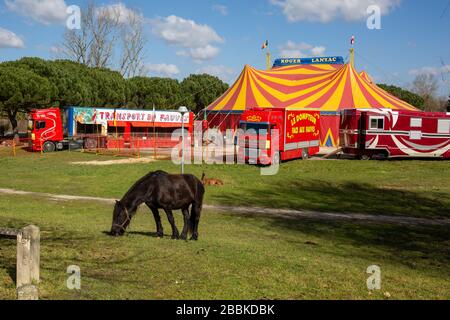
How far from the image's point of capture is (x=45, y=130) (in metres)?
43.3

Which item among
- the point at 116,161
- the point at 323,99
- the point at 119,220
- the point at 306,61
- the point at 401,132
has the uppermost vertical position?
the point at 306,61

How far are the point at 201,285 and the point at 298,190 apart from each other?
17.6 metres

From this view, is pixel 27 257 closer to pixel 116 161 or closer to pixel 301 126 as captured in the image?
pixel 116 161

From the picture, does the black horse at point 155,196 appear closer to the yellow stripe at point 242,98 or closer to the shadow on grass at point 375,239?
the shadow on grass at point 375,239

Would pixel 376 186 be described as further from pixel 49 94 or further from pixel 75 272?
pixel 49 94

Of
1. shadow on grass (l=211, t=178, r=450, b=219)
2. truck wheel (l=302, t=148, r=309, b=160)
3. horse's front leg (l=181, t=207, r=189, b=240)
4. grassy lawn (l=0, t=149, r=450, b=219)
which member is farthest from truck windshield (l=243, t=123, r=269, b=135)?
horse's front leg (l=181, t=207, r=189, b=240)

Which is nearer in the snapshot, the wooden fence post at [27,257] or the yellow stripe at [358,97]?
the wooden fence post at [27,257]

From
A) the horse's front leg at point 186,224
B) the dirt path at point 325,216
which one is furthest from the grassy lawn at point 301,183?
the horse's front leg at point 186,224

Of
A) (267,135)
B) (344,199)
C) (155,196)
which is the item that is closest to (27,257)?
(155,196)

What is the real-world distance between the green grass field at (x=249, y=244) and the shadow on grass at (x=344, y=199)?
46 millimetres

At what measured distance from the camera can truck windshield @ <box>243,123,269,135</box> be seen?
103ft

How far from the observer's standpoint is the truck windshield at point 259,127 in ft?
103

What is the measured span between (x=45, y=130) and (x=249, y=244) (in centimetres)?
3496
